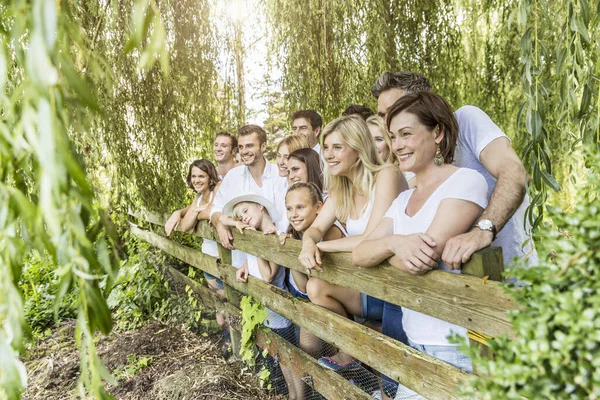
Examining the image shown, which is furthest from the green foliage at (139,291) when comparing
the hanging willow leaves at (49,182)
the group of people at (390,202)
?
the hanging willow leaves at (49,182)

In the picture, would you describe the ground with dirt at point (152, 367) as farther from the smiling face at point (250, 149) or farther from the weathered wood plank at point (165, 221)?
the smiling face at point (250, 149)

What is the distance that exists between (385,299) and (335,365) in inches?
36.2

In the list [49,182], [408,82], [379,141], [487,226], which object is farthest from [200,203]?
[49,182]

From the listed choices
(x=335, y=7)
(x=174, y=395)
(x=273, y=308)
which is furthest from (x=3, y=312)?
(x=335, y=7)

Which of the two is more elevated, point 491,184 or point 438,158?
point 438,158

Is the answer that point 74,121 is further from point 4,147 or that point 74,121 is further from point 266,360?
point 266,360

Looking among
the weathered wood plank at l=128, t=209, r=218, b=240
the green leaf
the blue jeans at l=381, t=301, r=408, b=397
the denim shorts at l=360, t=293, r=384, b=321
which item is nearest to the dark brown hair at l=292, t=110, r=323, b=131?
the weathered wood plank at l=128, t=209, r=218, b=240

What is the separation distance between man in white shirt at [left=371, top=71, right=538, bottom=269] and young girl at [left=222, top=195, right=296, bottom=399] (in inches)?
50.4

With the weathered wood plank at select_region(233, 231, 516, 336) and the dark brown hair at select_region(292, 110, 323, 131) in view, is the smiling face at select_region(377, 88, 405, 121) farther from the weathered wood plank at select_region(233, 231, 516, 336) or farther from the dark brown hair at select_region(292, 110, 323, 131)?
the dark brown hair at select_region(292, 110, 323, 131)

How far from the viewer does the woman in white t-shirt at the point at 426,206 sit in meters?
1.91

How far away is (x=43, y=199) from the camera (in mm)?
827

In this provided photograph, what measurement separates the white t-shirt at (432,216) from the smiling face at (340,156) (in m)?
0.50

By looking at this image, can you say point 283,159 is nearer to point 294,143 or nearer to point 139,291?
point 294,143

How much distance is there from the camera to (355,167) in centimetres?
271
